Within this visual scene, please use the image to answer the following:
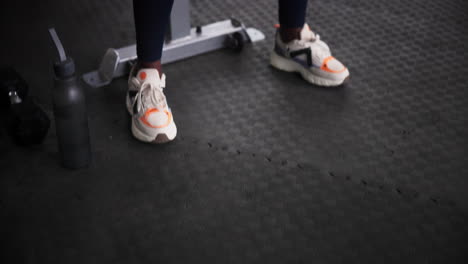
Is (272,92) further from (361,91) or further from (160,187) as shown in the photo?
(160,187)

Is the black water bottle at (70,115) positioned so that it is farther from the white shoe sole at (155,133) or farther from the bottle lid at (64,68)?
the white shoe sole at (155,133)

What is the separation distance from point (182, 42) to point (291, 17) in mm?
359

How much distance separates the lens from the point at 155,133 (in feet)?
4.43

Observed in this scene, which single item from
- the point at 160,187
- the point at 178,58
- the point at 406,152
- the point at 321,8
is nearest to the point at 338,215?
the point at 406,152

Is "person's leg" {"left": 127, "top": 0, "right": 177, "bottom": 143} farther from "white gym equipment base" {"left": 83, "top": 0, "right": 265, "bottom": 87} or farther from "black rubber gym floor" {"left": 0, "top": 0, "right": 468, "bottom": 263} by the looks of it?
"white gym equipment base" {"left": 83, "top": 0, "right": 265, "bottom": 87}

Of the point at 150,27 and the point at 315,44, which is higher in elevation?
the point at 150,27

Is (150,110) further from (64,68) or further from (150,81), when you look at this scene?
(64,68)

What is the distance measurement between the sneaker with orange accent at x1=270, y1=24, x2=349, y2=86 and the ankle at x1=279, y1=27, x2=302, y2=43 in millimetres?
10

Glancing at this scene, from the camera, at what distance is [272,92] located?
1.59 meters

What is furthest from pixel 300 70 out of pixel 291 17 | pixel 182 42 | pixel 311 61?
pixel 182 42

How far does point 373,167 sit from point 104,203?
2.17ft

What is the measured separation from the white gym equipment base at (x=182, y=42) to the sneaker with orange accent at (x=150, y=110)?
172 millimetres

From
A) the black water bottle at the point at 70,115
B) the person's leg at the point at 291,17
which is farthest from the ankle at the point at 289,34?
the black water bottle at the point at 70,115

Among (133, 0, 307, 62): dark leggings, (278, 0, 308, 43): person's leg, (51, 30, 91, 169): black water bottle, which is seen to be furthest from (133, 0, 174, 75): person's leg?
(278, 0, 308, 43): person's leg
